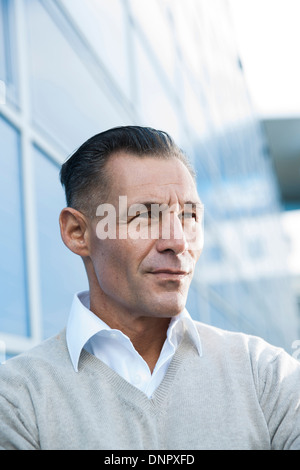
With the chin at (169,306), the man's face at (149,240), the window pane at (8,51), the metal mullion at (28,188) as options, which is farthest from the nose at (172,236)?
the window pane at (8,51)

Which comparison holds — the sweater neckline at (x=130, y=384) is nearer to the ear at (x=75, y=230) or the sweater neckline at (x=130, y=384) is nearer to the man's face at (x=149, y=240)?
the man's face at (x=149, y=240)

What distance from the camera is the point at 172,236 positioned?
1.57 m

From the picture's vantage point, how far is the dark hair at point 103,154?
168cm

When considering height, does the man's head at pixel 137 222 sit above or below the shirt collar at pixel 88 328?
above

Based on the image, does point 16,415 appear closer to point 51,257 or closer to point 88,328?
point 88,328

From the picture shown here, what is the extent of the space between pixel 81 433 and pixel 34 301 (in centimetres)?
117

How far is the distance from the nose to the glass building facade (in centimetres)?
89

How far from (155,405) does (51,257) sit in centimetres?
137

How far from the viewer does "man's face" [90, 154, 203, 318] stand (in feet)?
5.08

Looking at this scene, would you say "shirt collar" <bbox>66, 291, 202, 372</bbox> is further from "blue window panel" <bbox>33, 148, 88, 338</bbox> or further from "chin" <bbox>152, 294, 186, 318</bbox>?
"blue window panel" <bbox>33, 148, 88, 338</bbox>

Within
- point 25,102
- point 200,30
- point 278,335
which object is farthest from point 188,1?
point 278,335

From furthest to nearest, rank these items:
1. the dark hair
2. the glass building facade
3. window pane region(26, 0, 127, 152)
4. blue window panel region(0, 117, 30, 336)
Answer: window pane region(26, 0, 127, 152)
the glass building facade
blue window panel region(0, 117, 30, 336)
the dark hair

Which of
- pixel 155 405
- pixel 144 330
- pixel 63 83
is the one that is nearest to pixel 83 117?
pixel 63 83

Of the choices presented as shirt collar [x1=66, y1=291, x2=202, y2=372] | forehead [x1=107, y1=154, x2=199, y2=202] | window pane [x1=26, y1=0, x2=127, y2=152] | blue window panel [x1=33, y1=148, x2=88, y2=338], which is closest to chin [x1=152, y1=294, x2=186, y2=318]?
shirt collar [x1=66, y1=291, x2=202, y2=372]
